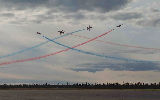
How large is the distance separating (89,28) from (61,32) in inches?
650

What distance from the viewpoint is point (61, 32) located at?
151m

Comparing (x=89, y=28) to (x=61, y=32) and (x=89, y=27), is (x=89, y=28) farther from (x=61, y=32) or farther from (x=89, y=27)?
(x=61, y=32)

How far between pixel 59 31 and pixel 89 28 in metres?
17.3

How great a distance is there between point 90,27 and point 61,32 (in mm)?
17486

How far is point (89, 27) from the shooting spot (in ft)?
520

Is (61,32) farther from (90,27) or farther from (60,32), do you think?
(90,27)

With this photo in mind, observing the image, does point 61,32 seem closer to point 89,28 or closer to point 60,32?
point 60,32

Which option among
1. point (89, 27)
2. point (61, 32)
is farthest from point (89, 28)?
point (61, 32)

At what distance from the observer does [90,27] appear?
159m

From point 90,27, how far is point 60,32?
18.1m

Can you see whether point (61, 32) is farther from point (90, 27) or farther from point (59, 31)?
point (90, 27)

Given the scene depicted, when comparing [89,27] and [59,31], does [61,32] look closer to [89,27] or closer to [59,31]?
[59,31]

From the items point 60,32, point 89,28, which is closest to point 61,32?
point 60,32

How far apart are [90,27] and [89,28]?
1.21 m
